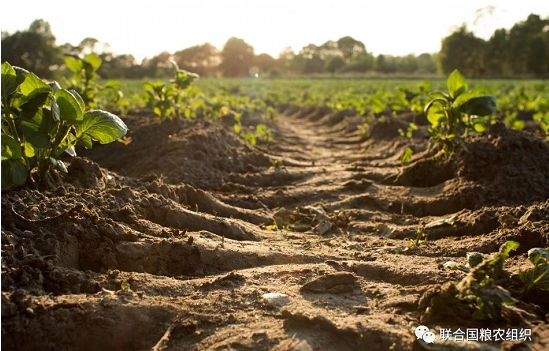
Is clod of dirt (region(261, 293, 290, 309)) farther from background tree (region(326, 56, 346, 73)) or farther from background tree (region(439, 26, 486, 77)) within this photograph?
background tree (region(326, 56, 346, 73))

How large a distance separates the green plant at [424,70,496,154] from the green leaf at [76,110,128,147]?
10.9 ft

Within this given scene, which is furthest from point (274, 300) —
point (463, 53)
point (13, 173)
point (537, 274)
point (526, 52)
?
point (463, 53)

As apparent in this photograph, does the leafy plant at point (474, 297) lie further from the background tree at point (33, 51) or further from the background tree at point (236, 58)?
the background tree at point (236, 58)

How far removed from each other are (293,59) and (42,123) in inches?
3369

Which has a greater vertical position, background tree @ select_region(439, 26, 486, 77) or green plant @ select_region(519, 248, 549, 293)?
background tree @ select_region(439, 26, 486, 77)

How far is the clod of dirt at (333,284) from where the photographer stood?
2.38 metres

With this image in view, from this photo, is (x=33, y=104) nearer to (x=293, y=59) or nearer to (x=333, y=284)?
(x=333, y=284)

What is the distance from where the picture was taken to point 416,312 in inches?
81.3

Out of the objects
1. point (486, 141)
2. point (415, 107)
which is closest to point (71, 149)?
point (486, 141)

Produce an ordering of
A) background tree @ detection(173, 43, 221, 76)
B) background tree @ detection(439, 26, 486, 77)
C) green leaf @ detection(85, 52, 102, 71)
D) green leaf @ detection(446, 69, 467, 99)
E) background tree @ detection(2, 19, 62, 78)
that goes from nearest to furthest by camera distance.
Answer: green leaf @ detection(446, 69, 467, 99) → green leaf @ detection(85, 52, 102, 71) → background tree @ detection(2, 19, 62, 78) → background tree @ detection(173, 43, 221, 76) → background tree @ detection(439, 26, 486, 77)

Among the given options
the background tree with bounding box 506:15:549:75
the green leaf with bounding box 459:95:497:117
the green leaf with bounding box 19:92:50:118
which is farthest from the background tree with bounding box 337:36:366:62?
the green leaf with bounding box 19:92:50:118

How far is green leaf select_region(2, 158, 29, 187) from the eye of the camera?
7.88 feet

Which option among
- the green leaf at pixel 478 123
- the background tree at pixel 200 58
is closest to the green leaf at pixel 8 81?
the green leaf at pixel 478 123

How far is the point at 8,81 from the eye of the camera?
2.74 metres
